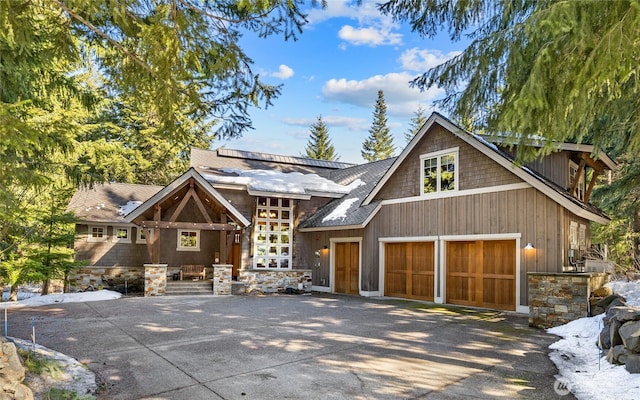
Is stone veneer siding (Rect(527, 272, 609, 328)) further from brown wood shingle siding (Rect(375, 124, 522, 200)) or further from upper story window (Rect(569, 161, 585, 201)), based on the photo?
upper story window (Rect(569, 161, 585, 201))

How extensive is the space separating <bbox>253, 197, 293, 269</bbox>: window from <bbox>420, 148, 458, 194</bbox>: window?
5.88 m

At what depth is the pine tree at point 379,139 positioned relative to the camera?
41.4 meters

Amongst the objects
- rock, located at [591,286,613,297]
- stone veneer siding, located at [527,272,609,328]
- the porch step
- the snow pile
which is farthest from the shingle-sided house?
the snow pile

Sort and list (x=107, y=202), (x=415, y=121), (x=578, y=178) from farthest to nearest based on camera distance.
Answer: (x=415, y=121) < (x=107, y=202) < (x=578, y=178)

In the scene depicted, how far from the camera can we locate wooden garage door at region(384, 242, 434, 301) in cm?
1292

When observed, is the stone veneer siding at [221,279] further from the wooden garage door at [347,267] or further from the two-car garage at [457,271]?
the two-car garage at [457,271]

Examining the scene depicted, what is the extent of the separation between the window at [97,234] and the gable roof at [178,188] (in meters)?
3.67

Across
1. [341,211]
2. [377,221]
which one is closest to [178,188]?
[341,211]

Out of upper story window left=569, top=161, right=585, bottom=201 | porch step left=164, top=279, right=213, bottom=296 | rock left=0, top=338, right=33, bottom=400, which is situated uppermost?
upper story window left=569, top=161, right=585, bottom=201

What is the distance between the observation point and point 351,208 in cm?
1580

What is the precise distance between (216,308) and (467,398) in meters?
7.97

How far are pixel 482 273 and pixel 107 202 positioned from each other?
1487cm

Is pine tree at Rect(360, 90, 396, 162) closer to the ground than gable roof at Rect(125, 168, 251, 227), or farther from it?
farther from it

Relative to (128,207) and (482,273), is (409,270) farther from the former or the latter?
(128,207)
